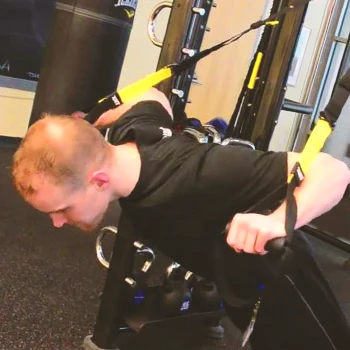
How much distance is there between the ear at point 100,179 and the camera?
1.17 metres

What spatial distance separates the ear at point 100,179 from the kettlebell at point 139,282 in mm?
579

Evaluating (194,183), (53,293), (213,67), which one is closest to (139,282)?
(53,293)

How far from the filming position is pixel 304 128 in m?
3.70

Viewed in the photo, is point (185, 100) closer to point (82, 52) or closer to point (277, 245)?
point (82, 52)

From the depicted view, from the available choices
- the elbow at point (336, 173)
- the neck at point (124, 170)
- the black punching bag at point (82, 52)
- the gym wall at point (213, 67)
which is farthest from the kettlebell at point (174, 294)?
the gym wall at point (213, 67)

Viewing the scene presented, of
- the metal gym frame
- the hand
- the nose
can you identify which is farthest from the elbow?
the metal gym frame

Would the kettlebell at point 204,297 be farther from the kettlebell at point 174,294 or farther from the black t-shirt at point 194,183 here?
the black t-shirt at point 194,183

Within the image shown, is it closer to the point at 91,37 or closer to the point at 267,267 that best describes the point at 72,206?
the point at 267,267

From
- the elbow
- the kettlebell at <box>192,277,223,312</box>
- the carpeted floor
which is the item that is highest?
the elbow

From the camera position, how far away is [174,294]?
187 centimetres

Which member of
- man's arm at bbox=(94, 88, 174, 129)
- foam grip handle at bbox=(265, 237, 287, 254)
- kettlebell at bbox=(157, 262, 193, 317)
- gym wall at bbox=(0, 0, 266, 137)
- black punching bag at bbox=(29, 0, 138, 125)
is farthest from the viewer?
gym wall at bbox=(0, 0, 266, 137)

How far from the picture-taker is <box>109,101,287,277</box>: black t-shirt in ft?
3.97

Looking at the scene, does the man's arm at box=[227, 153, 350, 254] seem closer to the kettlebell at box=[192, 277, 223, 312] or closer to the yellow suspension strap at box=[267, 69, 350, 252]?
the yellow suspension strap at box=[267, 69, 350, 252]

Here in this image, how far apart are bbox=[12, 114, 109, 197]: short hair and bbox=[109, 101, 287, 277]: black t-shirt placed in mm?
114
